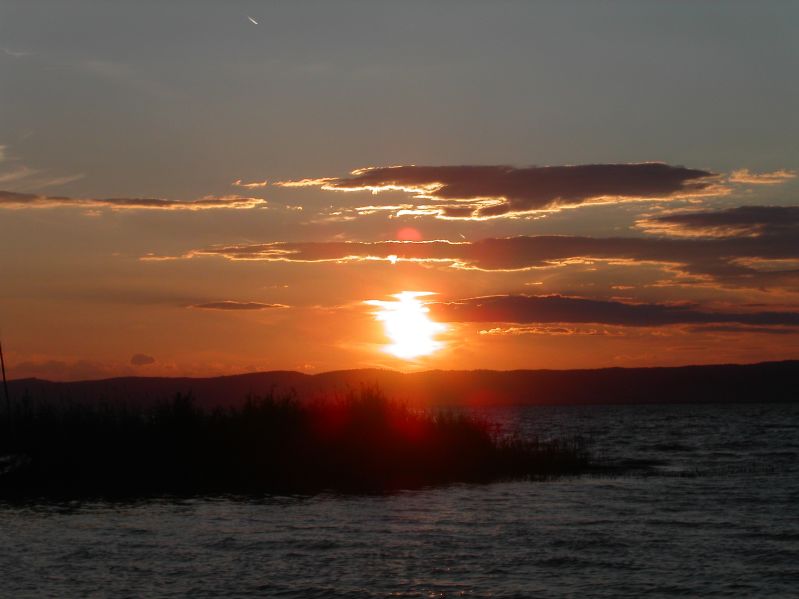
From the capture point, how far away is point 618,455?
56.4 m

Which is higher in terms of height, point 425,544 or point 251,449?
point 251,449

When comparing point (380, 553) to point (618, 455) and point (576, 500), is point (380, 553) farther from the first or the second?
point (618, 455)

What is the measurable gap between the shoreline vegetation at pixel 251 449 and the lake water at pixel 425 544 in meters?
4.83

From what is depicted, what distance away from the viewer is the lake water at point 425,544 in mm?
19547

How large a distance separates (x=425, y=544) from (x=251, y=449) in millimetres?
17828

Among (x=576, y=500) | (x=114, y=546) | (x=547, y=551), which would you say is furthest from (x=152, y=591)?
(x=576, y=500)

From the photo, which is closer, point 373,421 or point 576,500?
point 576,500

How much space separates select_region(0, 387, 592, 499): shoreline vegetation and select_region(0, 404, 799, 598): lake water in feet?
15.8

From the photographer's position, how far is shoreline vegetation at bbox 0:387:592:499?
3850 centimetres

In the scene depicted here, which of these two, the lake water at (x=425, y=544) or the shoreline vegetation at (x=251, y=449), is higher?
the shoreline vegetation at (x=251, y=449)

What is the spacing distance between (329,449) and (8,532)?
1693 cm

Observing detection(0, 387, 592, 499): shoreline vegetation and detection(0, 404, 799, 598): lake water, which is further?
detection(0, 387, 592, 499): shoreline vegetation

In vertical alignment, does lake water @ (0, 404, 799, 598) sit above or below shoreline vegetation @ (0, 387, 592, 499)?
below

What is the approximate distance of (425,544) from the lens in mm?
24219
